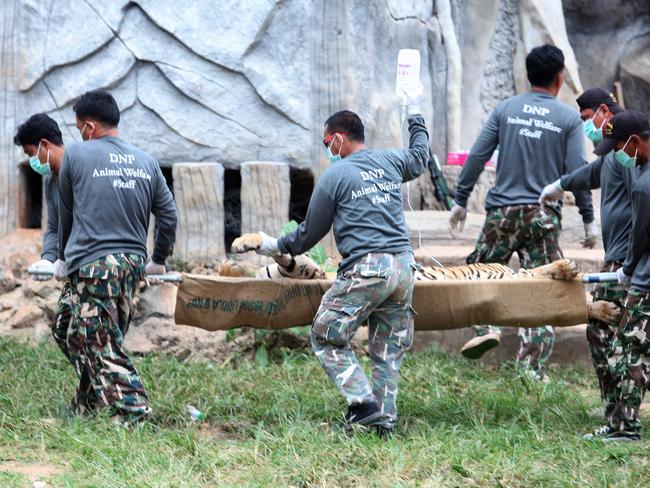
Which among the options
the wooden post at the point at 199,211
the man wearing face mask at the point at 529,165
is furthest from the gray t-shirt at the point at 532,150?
the wooden post at the point at 199,211

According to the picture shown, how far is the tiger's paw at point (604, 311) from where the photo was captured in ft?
19.6

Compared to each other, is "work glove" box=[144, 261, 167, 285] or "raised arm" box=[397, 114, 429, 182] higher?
"raised arm" box=[397, 114, 429, 182]

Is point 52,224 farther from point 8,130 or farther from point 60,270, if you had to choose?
point 8,130

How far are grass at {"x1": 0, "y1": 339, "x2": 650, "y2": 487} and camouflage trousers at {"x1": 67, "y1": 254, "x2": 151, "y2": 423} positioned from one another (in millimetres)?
154

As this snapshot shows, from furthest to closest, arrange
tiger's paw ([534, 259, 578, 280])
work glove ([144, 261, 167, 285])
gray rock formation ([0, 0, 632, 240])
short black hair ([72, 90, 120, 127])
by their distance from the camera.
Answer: gray rock formation ([0, 0, 632, 240]) < work glove ([144, 261, 167, 285]) < short black hair ([72, 90, 120, 127]) < tiger's paw ([534, 259, 578, 280])

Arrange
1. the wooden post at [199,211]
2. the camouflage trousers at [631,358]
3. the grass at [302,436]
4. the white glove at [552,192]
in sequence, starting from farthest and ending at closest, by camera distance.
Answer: the wooden post at [199,211]
the white glove at [552,192]
the camouflage trousers at [631,358]
the grass at [302,436]

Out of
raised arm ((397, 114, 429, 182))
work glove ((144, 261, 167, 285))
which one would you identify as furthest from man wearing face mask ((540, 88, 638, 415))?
work glove ((144, 261, 167, 285))

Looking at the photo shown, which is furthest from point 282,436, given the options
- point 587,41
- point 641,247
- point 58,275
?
point 587,41

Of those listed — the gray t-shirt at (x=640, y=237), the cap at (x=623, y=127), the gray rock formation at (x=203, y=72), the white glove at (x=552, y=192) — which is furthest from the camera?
the gray rock formation at (x=203, y=72)

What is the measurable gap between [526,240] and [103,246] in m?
2.74

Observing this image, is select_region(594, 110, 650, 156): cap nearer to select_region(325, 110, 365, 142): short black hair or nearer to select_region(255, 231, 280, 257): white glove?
select_region(325, 110, 365, 142): short black hair

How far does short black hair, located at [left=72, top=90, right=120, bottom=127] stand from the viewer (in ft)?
19.7

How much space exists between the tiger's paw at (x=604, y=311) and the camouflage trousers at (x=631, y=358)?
0.68 feet

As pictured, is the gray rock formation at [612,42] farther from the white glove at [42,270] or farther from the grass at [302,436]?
the white glove at [42,270]
